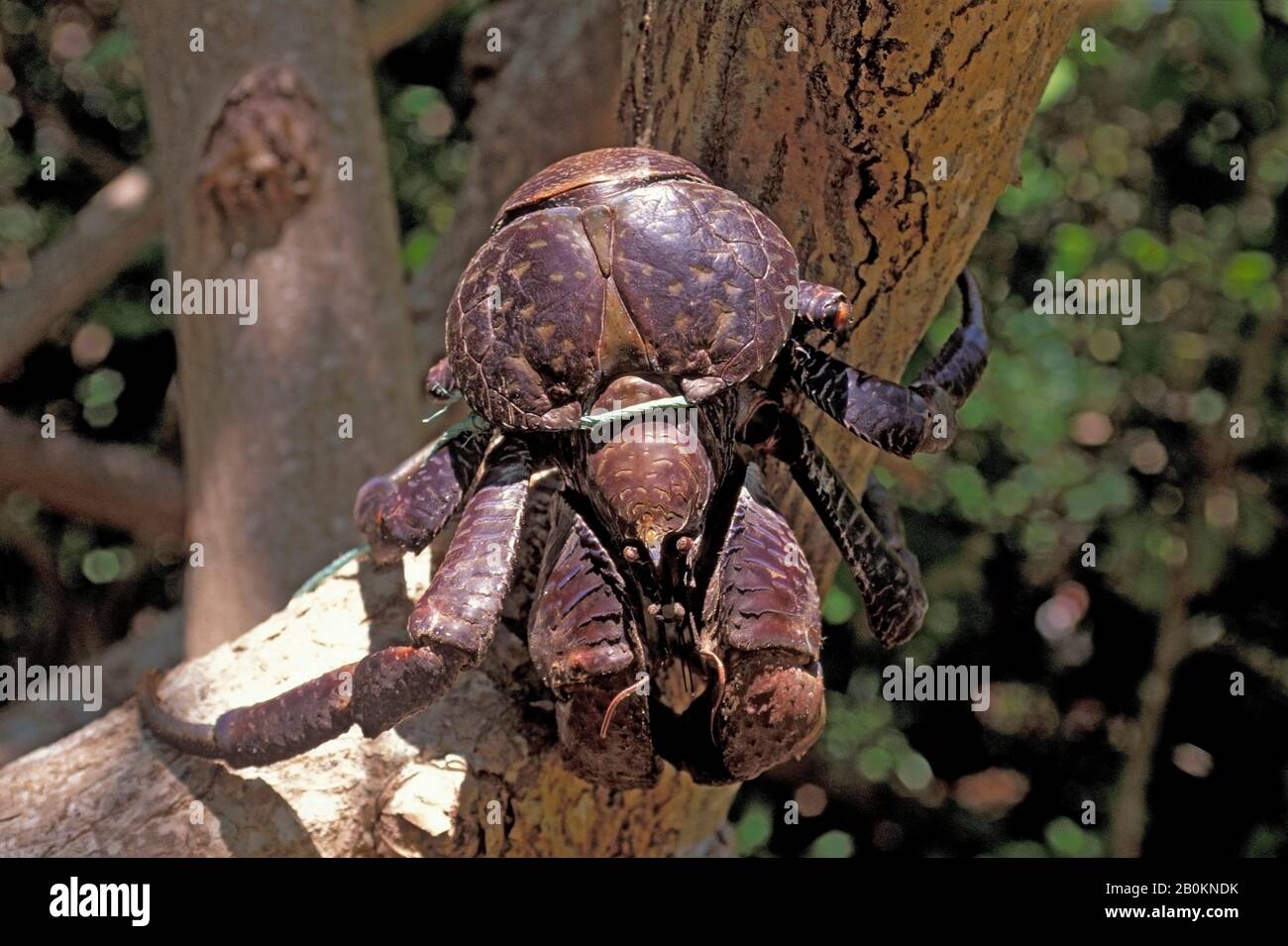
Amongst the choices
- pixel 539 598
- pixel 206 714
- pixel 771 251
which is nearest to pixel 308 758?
pixel 206 714

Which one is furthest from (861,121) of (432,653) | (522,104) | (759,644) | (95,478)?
(95,478)

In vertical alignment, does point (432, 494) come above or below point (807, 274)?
below

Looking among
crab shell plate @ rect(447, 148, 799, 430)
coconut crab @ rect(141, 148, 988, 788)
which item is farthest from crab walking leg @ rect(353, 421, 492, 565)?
crab shell plate @ rect(447, 148, 799, 430)

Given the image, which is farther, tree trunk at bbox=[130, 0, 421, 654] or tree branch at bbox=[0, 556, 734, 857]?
tree trunk at bbox=[130, 0, 421, 654]

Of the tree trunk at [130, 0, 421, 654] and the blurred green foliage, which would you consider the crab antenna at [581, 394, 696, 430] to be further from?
the blurred green foliage

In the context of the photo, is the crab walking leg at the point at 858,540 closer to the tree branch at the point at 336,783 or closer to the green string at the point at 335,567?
the tree branch at the point at 336,783

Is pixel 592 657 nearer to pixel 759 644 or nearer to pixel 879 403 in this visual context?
pixel 759 644
